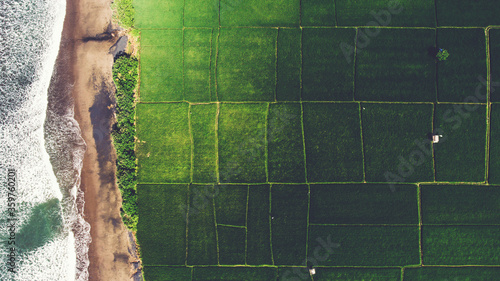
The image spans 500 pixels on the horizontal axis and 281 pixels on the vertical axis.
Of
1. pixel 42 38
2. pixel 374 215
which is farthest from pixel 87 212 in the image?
pixel 374 215

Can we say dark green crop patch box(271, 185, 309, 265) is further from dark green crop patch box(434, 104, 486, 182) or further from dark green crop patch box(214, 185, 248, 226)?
dark green crop patch box(434, 104, 486, 182)

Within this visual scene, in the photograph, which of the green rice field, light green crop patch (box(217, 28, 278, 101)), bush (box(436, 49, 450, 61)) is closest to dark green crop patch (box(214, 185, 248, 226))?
the green rice field

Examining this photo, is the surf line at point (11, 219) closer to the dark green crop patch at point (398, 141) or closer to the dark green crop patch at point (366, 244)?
the dark green crop patch at point (366, 244)

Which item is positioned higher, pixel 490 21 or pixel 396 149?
pixel 490 21

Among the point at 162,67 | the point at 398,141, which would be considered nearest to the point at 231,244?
the point at 162,67

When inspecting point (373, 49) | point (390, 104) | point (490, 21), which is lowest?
point (390, 104)

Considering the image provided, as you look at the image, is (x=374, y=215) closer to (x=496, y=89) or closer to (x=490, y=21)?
(x=496, y=89)
